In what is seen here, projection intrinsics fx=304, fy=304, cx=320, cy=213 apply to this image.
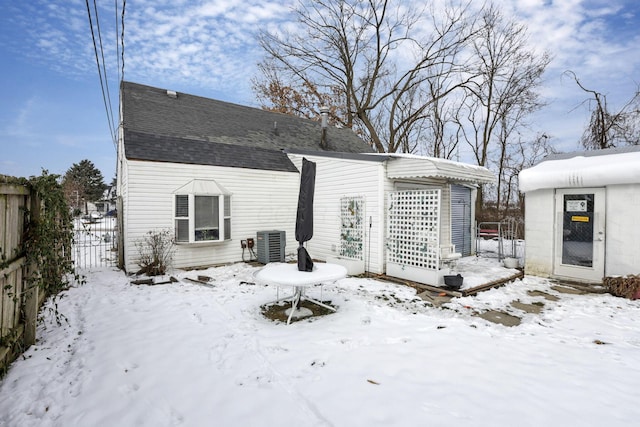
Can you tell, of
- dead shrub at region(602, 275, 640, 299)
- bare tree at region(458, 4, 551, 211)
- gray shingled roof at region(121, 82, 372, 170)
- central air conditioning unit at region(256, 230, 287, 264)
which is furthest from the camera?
bare tree at region(458, 4, 551, 211)

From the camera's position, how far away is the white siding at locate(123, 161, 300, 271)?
8.04m

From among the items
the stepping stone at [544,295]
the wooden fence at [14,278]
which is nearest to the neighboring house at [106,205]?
the wooden fence at [14,278]

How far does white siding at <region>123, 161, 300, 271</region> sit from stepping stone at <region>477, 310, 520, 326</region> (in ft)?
21.9

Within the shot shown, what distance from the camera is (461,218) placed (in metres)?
11.1

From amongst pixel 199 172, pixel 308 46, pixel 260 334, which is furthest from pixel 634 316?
pixel 308 46

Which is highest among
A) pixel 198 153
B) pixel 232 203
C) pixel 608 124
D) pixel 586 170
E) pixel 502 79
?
pixel 502 79

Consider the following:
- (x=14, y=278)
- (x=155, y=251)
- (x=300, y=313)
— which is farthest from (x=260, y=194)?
(x=14, y=278)

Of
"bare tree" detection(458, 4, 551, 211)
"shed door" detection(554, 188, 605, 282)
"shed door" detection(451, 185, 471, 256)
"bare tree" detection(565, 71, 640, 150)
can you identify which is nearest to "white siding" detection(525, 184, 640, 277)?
"shed door" detection(554, 188, 605, 282)

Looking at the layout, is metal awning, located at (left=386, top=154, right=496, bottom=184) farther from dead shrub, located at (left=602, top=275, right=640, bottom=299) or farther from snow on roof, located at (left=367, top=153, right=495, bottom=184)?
dead shrub, located at (left=602, top=275, right=640, bottom=299)

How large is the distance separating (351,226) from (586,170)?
18.2 feet

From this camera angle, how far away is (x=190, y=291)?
6.41 metres

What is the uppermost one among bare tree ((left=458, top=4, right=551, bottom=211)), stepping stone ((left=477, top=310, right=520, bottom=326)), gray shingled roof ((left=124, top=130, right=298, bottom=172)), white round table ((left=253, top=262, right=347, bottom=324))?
bare tree ((left=458, top=4, right=551, bottom=211))

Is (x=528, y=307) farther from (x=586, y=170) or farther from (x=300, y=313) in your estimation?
(x=300, y=313)

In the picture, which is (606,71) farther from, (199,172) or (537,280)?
(199,172)
